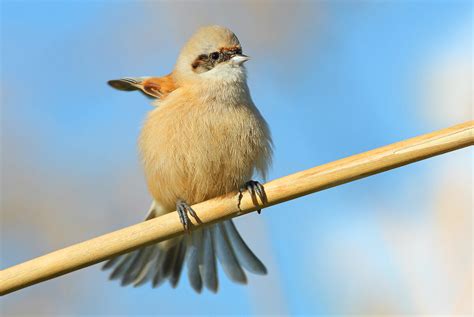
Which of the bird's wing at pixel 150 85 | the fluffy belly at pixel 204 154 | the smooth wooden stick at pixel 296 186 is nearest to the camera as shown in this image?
the smooth wooden stick at pixel 296 186

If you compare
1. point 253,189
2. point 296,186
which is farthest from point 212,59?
point 296,186

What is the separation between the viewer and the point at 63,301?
389 cm

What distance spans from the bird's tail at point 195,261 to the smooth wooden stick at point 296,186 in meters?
1.66

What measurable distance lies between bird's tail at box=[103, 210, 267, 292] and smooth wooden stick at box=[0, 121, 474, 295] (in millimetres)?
1659

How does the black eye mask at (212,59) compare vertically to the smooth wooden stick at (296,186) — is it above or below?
above

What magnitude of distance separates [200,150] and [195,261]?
0.92 metres

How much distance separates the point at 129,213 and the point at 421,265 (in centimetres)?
192

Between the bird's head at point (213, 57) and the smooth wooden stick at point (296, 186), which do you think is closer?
the smooth wooden stick at point (296, 186)

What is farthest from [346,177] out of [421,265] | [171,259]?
[171,259]

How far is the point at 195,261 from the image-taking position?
412 cm

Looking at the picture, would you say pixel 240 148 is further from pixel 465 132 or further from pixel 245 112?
pixel 465 132

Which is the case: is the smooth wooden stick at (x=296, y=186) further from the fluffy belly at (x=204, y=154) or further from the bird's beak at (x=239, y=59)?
the bird's beak at (x=239, y=59)

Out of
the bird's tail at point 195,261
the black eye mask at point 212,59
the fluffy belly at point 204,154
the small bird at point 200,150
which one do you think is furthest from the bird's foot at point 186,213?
the black eye mask at point 212,59

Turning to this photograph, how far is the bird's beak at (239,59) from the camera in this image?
379cm
